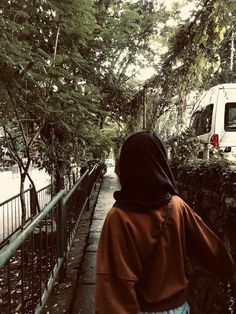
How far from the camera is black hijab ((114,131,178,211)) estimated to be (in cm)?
185

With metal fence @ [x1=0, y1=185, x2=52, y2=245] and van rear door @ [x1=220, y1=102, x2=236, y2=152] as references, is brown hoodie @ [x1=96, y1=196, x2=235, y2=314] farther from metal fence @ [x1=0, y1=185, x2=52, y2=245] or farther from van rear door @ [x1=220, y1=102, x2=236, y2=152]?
van rear door @ [x1=220, y1=102, x2=236, y2=152]

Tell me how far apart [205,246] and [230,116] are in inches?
343

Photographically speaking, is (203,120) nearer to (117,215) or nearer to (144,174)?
(144,174)

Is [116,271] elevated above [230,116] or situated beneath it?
situated beneath

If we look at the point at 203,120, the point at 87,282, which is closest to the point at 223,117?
the point at 203,120

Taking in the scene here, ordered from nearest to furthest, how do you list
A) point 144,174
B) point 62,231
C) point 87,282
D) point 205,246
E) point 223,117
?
point 144,174, point 205,246, point 62,231, point 87,282, point 223,117

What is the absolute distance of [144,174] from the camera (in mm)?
1862

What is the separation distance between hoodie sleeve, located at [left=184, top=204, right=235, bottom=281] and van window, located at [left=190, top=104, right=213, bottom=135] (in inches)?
333

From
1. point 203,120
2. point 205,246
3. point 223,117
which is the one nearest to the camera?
point 205,246

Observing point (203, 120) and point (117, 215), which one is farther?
point (203, 120)

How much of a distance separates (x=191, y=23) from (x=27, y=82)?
2.43 m

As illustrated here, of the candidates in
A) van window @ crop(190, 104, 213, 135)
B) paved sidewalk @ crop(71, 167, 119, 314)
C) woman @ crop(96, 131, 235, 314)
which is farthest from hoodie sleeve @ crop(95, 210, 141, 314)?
van window @ crop(190, 104, 213, 135)

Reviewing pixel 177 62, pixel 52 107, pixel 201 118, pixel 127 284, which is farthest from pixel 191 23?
pixel 201 118

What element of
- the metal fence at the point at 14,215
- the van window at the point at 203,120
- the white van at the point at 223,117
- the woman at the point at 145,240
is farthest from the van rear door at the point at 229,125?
the woman at the point at 145,240
